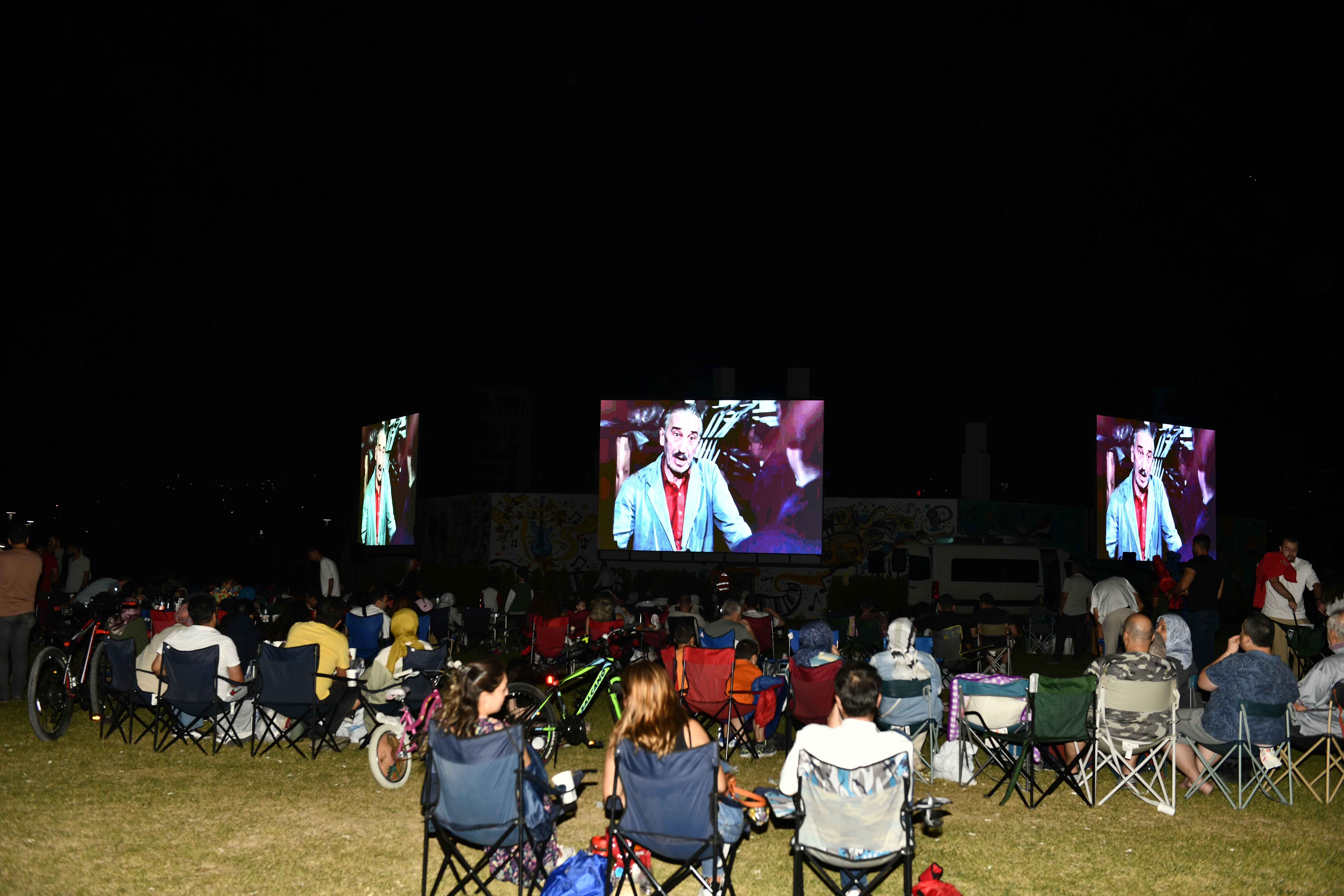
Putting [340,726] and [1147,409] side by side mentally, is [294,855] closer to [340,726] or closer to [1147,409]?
[340,726]

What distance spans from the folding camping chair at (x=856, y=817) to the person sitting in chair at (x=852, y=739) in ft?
0.13

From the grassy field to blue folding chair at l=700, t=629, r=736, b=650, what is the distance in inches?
82.9

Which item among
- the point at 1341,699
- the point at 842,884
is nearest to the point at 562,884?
the point at 842,884

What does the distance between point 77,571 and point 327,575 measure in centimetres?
394

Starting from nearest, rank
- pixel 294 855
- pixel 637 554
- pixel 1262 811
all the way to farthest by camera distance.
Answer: pixel 294 855 → pixel 1262 811 → pixel 637 554

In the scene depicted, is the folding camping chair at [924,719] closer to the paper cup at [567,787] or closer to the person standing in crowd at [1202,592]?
the paper cup at [567,787]

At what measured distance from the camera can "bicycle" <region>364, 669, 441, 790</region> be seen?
6.39 m

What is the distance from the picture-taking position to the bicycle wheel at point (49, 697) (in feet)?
25.0

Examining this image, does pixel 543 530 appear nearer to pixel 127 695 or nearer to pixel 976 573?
pixel 976 573

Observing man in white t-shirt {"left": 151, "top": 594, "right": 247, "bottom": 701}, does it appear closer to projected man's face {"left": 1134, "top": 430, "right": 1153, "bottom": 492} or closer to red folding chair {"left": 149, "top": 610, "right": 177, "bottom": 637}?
red folding chair {"left": 149, "top": 610, "right": 177, "bottom": 637}

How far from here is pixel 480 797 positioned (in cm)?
414

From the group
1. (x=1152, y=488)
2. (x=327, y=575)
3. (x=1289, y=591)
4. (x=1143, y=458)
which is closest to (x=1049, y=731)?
(x=1289, y=591)

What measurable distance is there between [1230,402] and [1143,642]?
28114 millimetres

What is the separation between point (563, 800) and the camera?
4.40 metres
